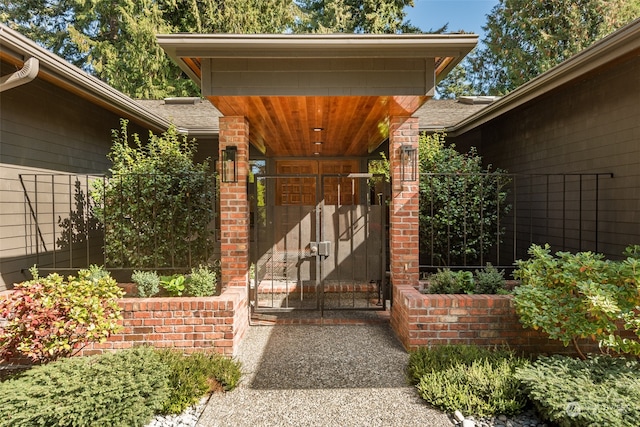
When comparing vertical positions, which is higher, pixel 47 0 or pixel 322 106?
pixel 47 0

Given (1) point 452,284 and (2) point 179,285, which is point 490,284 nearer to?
(1) point 452,284

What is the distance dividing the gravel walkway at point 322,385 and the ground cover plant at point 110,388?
0.24 metres

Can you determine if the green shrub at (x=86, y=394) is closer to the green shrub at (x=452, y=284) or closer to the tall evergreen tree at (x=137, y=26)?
the green shrub at (x=452, y=284)

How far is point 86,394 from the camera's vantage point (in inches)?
102

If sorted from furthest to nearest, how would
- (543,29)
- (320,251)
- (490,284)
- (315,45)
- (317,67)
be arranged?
(543,29), (320,251), (490,284), (317,67), (315,45)

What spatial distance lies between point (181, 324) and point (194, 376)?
0.83 meters

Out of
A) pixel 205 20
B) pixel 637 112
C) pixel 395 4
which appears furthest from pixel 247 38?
pixel 395 4

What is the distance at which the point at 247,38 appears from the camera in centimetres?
351

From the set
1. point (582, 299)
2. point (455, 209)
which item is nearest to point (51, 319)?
point (582, 299)

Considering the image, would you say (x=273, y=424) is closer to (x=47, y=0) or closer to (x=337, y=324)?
(x=337, y=324)

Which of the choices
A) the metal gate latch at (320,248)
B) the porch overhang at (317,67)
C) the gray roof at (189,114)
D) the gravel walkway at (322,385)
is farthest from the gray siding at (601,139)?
the gray roof at (189,114)

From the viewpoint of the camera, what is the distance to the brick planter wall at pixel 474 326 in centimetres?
378

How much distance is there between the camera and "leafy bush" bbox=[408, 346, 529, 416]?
2.89 metres

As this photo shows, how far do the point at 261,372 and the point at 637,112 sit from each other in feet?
17.4
